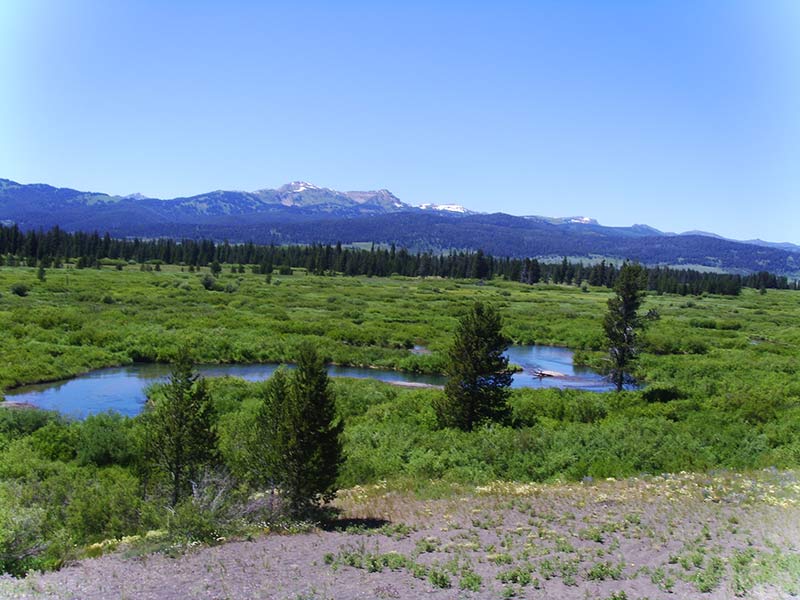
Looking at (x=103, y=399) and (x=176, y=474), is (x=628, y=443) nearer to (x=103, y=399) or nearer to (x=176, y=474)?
(x=176, y=474)

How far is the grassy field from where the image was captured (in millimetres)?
17281

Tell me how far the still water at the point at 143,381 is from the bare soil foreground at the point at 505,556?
71.7 feet

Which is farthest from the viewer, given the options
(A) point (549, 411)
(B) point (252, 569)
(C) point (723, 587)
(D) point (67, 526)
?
(A) point (549, 411)

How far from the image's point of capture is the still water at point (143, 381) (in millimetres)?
36344

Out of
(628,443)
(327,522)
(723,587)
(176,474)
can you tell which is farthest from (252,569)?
(628,443)

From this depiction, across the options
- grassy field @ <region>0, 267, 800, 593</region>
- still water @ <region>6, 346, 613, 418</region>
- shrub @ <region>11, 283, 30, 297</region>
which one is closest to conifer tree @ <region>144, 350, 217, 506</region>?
grassy field @ <region>0, 267, 800, 593</region>

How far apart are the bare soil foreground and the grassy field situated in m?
0.50

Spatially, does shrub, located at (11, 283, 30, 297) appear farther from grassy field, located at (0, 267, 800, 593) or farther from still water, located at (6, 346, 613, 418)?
still water, located at (6, 346, 613, 418)

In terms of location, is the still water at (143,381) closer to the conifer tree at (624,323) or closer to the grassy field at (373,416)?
the grassy field at (373,416)

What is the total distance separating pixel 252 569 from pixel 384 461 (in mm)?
11820

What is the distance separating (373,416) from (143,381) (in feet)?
63.0

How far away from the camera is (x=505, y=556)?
13797mm

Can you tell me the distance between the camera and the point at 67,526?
1645 cm

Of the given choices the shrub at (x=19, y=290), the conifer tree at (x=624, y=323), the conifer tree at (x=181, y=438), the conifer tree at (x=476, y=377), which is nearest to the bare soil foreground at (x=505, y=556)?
the conifer tree at (x=181, y=438)
